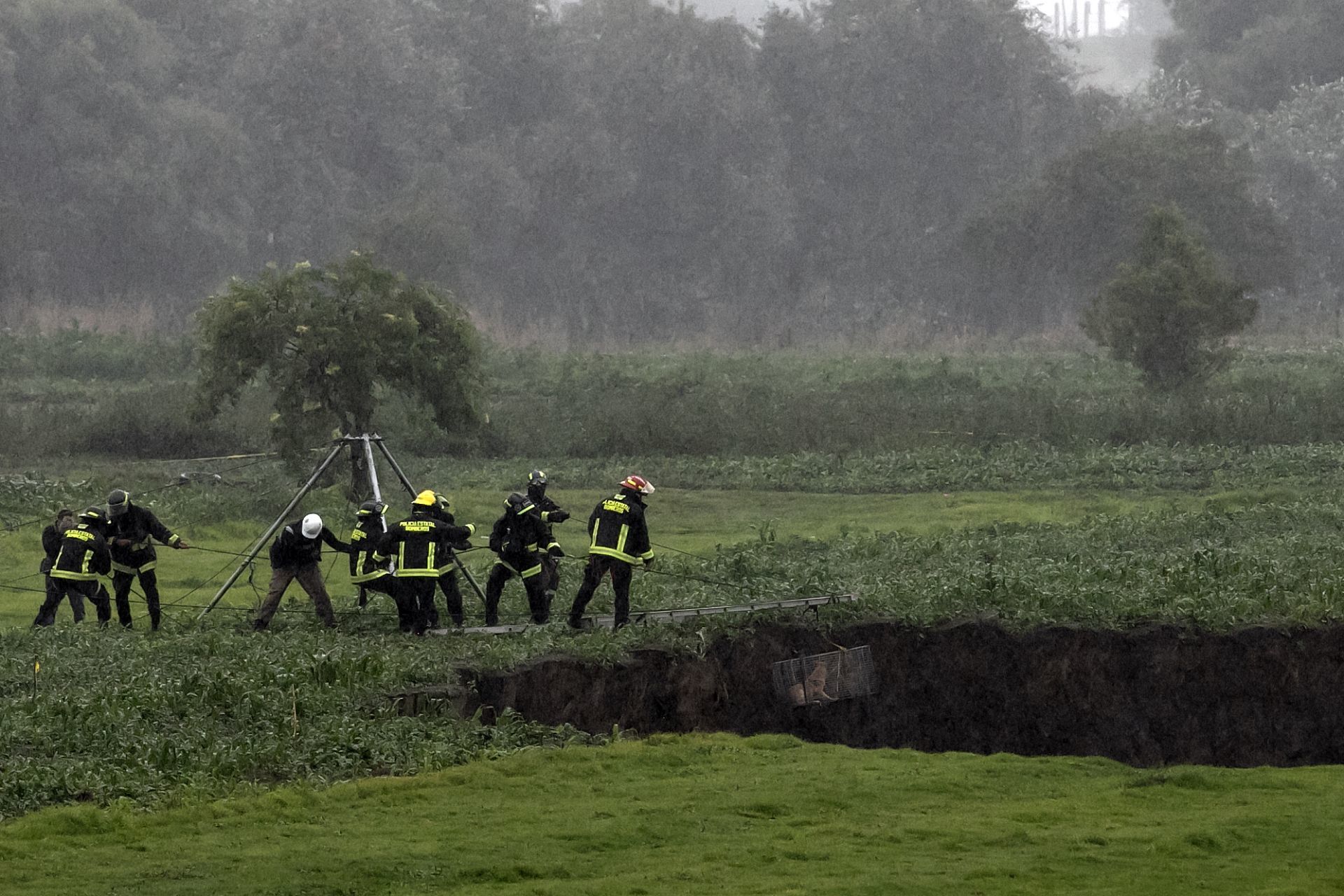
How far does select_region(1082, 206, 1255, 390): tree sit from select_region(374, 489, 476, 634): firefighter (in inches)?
1090

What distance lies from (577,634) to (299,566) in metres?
3.78

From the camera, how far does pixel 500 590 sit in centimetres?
2189

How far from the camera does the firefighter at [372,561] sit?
21297mm

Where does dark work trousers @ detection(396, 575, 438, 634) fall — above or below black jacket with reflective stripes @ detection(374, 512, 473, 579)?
below

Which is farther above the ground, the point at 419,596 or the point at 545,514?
the point at 545,514

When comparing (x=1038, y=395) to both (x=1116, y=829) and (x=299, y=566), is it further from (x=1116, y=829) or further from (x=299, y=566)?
(x=1116, y=829)

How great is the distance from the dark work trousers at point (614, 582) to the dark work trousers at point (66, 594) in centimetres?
580

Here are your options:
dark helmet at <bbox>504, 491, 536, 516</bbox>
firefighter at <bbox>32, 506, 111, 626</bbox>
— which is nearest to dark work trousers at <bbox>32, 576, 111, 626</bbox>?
firefighter at <bbox>32, 506, 111, 626</bbox>

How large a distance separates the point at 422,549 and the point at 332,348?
1290 centimetres

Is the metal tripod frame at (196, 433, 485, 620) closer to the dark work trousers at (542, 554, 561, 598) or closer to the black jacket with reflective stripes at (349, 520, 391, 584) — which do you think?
the black jacket with reflective stripes at (349, 520, 391, 584)

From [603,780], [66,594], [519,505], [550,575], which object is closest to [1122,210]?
[550,575]

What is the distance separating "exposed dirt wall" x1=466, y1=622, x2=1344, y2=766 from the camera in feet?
62.0

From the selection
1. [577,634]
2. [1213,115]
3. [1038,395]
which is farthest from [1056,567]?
[1213,115]

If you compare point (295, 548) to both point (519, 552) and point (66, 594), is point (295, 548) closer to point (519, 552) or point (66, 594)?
point (519, 552)
